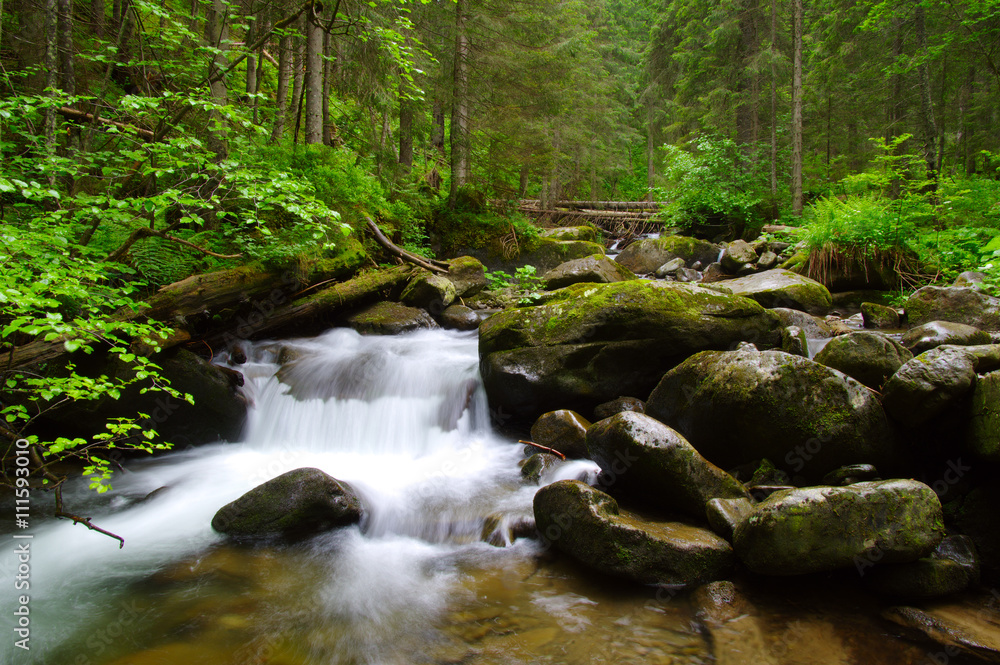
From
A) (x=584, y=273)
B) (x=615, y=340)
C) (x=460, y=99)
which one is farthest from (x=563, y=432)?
(x=460, y=99)

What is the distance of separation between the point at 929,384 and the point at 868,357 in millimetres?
893

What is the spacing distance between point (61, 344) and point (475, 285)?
6954mm

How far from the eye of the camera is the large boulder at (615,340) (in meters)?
5.98

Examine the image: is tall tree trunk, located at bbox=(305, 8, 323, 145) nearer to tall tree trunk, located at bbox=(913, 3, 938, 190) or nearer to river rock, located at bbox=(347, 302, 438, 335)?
river rock, located at bbox=(347, 302, 438, 335)

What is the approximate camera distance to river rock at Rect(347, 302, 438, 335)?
8.68 meters

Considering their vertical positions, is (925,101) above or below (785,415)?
above

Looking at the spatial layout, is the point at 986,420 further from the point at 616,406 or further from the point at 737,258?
the point at 737,258

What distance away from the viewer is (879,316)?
7938 millimetres

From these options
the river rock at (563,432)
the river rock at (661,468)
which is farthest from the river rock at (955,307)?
the river rock at (563,432)

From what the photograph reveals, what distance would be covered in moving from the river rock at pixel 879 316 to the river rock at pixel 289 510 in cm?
836

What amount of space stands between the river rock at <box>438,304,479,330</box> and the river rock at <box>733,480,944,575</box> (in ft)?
21.1

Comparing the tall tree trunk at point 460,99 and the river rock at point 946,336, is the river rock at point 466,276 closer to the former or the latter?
the tall tree trunk at point 460,99

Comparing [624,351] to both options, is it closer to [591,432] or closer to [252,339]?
[591,432]

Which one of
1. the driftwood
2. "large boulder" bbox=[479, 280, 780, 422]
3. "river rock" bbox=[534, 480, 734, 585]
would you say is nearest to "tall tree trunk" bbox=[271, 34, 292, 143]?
the driftwood
